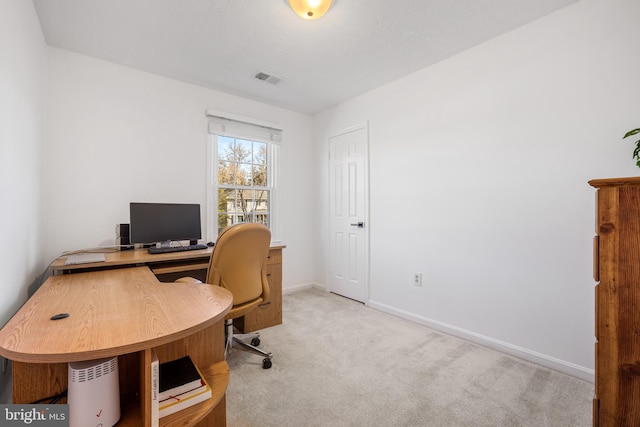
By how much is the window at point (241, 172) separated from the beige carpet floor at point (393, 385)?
5.06 feet

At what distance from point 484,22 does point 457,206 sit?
145 cm

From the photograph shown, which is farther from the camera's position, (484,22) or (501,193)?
(501,193)

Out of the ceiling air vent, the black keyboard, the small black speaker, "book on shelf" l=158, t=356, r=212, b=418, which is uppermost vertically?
the ceiling air vent

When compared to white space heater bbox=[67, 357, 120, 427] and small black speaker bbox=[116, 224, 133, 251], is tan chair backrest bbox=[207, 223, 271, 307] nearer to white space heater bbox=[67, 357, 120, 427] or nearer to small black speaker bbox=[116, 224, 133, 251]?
white space heater bbox=[67, 357, 120, 427]

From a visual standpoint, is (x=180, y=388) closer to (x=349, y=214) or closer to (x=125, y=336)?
(x=125, y=336)

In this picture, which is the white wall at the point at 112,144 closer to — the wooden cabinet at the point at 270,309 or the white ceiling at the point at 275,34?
the white ceiling at the point at 275,34

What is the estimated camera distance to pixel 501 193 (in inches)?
90.8

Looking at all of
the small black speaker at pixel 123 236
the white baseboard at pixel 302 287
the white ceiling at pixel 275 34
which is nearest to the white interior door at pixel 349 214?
the white baseboard at pixel 302 287

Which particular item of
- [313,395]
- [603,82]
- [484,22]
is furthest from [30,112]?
[603,82]

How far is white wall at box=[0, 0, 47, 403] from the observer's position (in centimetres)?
137

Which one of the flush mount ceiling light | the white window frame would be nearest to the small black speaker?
the white window frame

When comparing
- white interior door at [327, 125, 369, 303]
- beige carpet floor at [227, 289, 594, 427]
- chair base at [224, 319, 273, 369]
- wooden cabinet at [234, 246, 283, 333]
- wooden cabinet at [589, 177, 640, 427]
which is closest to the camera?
wooden cabinet at [589, 177, 640, 427]

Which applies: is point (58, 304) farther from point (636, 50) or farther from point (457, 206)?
point (636, 50)

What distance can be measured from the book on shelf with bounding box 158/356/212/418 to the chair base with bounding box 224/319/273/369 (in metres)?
1.02
